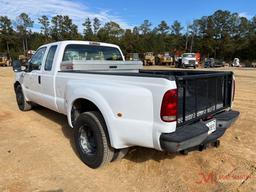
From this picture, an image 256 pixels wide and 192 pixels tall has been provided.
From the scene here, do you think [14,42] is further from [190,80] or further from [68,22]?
[190,80]

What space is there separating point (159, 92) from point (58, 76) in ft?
8.41

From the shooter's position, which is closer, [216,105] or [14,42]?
[216,105]

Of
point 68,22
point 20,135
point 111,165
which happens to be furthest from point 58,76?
point 68,22

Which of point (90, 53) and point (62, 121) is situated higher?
point (90, 53)

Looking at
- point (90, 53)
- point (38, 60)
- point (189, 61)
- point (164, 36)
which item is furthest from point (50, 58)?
point (164, 36)

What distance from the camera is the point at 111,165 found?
3.96m

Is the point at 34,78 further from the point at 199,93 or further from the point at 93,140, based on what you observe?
the point at 199,93

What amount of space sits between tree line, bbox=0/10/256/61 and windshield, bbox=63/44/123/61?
64.1 m

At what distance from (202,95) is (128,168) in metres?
1.55

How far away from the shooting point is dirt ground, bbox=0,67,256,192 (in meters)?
3.40

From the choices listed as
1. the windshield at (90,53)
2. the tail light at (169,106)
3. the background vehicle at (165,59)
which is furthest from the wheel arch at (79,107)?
the background vehicle at (165,59)

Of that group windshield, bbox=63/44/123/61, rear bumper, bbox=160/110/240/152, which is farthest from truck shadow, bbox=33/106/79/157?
rear bumper, bbox=160/110/240/152

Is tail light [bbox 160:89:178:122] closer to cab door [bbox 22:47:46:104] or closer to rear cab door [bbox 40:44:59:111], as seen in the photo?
rear cab door [bbox 40:44:59:111]

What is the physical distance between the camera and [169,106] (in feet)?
9.52
